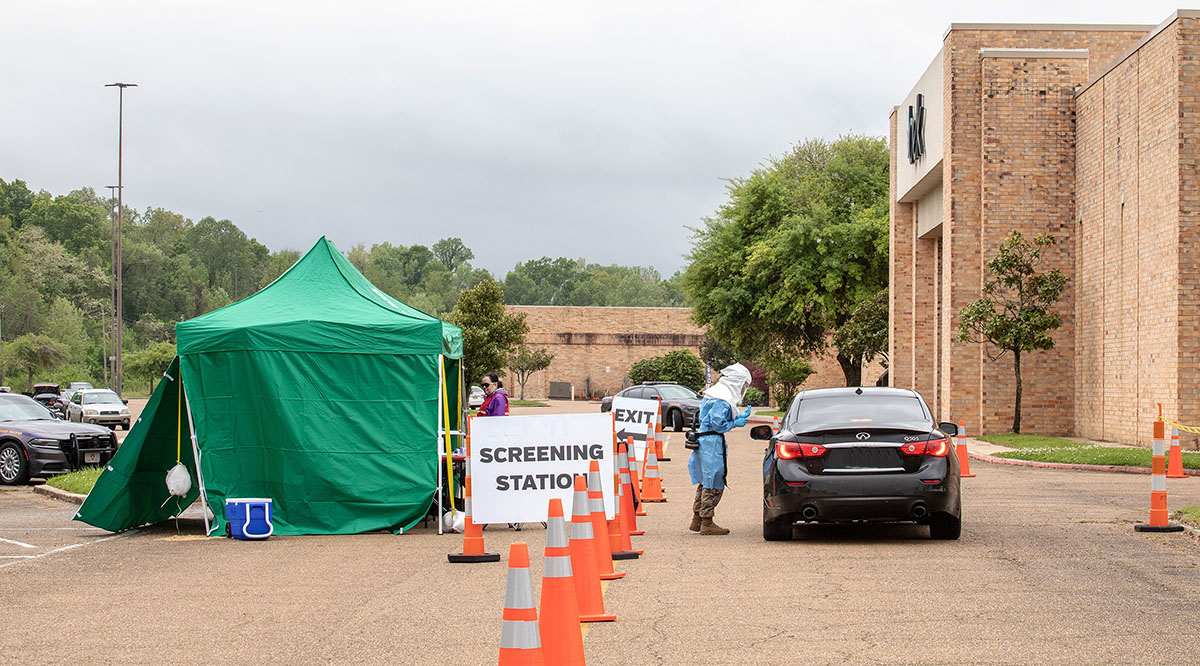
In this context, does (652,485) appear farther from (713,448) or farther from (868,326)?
(868,326)

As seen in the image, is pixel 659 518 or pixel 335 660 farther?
pixel 659 518

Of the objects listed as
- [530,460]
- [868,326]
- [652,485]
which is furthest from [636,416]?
[868,326]

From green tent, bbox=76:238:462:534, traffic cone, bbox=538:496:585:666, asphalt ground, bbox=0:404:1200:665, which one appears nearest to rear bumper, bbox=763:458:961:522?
asphalt ground, bbox=0:404:1200:665

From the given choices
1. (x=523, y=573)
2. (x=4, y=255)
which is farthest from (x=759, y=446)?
(x=4, y=255)

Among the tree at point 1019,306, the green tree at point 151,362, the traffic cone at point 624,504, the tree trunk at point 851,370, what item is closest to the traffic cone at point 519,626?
the traffic cone at point 624,504

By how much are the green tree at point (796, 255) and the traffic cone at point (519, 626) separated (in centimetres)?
4001

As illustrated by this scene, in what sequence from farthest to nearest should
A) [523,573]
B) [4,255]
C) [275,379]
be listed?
[4,255] < [275,379] < [523,573]

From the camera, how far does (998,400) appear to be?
30953mm

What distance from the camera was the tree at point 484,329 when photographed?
172ft

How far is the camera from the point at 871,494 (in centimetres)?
1108

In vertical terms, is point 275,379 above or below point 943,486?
above

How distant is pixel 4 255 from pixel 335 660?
10352 cm

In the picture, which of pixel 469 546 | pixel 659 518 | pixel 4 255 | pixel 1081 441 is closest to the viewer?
pixel 469 546

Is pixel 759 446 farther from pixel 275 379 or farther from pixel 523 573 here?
pixel 523 573
